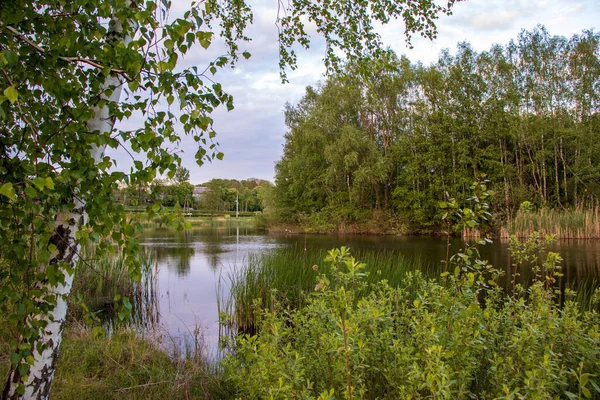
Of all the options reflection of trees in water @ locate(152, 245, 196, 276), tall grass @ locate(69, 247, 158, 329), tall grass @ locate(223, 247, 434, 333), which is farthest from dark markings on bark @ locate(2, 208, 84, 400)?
reflection of trees in water @ locate(152, 245, 196, 276)

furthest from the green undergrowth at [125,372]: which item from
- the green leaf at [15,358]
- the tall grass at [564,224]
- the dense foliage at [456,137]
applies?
the dense foliage at [456,137]

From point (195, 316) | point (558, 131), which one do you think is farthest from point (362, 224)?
point (195, 316)

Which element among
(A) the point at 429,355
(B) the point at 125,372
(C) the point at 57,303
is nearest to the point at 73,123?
(C) the point at 57,303

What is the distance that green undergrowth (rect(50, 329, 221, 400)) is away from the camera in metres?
3.46

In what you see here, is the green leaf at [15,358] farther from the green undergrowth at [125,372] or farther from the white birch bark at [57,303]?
the green undergrowth at [125,372]

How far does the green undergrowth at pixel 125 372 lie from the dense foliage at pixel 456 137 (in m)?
22.0

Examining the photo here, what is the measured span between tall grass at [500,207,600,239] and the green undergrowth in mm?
20096

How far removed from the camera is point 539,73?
1068 inches

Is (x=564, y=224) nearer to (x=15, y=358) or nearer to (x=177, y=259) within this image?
(x=177, y=259)

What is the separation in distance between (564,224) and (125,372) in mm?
23357

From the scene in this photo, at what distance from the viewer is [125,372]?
4.00m

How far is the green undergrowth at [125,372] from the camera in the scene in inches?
136

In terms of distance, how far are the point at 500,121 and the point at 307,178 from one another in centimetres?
1525

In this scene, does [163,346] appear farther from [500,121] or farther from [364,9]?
[500,121]
